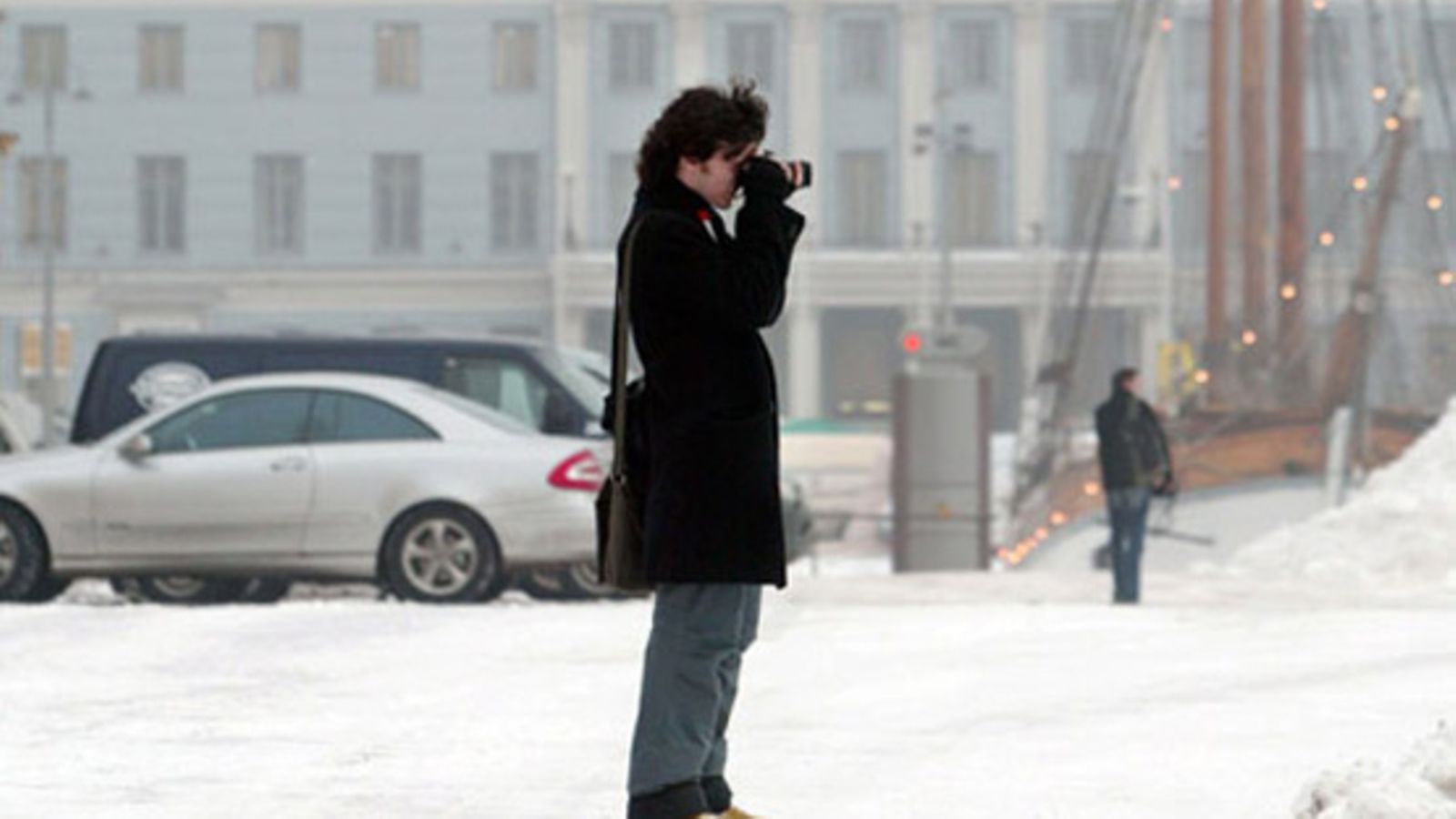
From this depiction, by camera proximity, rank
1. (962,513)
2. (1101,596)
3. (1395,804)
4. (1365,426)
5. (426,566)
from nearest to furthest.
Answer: (1395,804) → (426,566) → (1101,596) → (962,513) → (1365,426)

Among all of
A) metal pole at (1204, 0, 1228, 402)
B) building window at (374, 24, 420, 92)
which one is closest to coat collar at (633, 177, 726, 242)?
metal pole at (1204, 0, 1228, 402)

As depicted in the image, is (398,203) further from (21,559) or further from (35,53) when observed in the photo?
(21,559)

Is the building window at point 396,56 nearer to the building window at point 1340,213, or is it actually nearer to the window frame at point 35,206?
the window frame at point 35,206

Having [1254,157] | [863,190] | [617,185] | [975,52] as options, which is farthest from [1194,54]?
[1254,157]

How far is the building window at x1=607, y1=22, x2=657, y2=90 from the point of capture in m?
69.4

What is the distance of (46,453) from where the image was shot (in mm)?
18156

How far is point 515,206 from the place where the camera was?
69.4 m

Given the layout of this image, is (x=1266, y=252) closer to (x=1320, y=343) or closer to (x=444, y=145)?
(x=1320, y=343)

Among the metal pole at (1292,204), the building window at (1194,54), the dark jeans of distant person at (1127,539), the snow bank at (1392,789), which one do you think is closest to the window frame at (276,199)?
the building window at (1194,54)

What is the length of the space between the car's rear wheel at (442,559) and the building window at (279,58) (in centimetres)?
5374

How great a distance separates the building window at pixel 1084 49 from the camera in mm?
68188

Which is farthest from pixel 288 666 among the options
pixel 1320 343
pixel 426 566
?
pixel 1320 343

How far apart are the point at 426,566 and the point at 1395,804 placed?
11180 millimetres

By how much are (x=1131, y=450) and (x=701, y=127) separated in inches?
554
